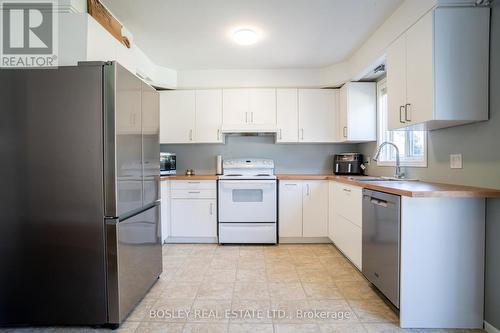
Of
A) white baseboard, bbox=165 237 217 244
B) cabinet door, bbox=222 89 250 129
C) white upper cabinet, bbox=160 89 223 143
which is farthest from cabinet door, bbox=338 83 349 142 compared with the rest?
white baseboard, bbox=165 237 217 244

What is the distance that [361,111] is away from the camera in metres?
3.36

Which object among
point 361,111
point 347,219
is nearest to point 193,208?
point 347,219

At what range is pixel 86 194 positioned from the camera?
5.31 ft

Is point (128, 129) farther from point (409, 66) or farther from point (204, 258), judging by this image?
point (409, 66)

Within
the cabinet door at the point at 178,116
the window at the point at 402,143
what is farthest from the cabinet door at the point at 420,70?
the cabinet door at the point at 178,116

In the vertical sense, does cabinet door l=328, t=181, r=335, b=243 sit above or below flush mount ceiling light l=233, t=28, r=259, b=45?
below

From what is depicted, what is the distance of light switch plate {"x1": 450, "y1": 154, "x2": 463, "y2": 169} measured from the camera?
6.21ft

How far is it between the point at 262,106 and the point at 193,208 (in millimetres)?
1686

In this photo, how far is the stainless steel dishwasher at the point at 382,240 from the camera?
174 cm

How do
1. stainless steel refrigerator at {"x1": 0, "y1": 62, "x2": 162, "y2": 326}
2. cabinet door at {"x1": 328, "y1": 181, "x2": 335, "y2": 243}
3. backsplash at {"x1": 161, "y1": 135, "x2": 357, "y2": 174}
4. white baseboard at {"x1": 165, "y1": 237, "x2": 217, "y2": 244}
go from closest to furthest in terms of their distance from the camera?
stainless steel refrigerator at {"x1": 0, "y1": 62, "x2": 162, "y2": 326}, cabinet door at {"x1": 328, "y1": 181, "x2": 335, "y2": 243}, white baseboard at {"x1": 165, "y1": 237, "x2": 217, "y2": 244}, backsplash at {"x1": 161, "y1": 135, "x2": 357, "y2": 174}

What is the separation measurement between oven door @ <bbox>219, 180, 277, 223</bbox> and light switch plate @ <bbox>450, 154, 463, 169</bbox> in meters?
1.87

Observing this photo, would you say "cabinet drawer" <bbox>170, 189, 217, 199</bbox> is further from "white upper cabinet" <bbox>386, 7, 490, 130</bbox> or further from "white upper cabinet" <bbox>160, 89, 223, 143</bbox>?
"white upper cabinet" <bbox>386, 7, 490, 130</bbox>

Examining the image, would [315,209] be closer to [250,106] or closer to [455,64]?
[250,106]

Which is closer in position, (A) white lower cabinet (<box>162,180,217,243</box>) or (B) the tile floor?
(B) the tile floor
